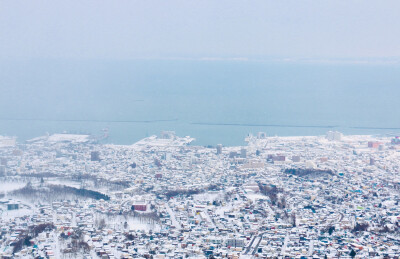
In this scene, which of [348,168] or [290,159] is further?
[290,159]

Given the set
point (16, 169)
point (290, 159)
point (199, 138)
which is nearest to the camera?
point (16, 169)

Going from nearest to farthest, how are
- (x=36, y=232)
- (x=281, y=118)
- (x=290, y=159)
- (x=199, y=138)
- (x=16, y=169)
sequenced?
(x=36, y=232), (x=16, y=169), (x=290, y=159), (x=199, y=138), (x=281, y=118)

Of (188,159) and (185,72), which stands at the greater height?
(185,72)

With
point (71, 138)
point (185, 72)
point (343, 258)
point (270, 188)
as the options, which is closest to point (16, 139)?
point (71, 138)


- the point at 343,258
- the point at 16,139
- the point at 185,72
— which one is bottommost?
the point at 343,258

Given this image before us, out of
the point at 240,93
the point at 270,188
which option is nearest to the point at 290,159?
the point at 270,188

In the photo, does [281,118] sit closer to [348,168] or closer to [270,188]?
[348,168]
